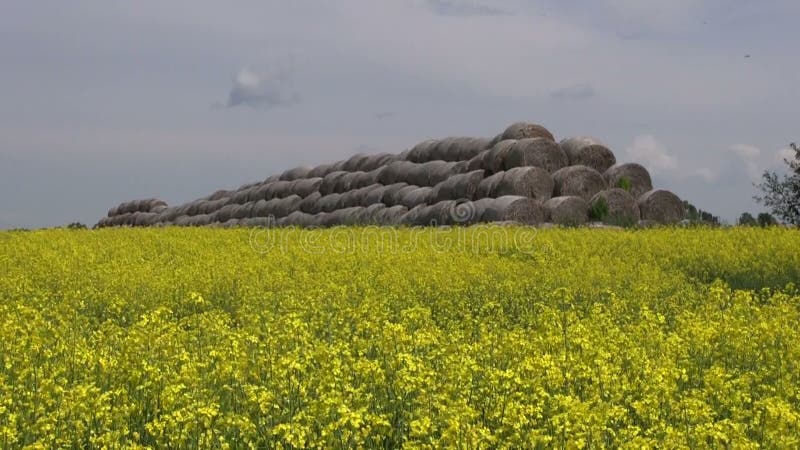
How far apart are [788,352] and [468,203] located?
1618 cm

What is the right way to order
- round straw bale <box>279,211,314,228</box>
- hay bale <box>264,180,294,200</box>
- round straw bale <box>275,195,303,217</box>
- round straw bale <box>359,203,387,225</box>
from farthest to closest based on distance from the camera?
hay bale <box>264,180,294,200</box> < round straw bale <box>275,195,303,217</box> < round straw bale <box>279,211,314,228</box> < round straw bale <box>359,203,387,225</box>

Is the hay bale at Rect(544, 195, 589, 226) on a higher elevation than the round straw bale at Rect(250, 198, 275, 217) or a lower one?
lower

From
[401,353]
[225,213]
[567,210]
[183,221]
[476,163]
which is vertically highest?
[476,163]

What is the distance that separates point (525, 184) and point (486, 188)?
1.52 m

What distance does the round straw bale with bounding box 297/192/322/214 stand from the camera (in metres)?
34.1

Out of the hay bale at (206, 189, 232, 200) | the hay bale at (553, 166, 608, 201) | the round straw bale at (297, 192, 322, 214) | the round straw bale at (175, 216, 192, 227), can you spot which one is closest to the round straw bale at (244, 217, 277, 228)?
the round straw bale at (297, 192, 322, 214)

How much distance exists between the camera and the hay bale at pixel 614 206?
2452 cm

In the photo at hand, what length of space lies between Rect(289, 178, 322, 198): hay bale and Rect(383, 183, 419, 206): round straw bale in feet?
19.2

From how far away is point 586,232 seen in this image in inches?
837

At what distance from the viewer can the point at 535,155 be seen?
25953mm

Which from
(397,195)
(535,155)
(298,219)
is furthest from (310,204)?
(535,155)

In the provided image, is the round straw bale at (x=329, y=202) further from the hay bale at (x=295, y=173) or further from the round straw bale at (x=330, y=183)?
the hay bale at (x=295, y=173)

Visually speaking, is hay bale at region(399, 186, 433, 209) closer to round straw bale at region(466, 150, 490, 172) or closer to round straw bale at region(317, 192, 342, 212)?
round straw bale at region(466, 150, 490, 172)

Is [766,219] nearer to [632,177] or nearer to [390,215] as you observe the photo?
[632,177]
